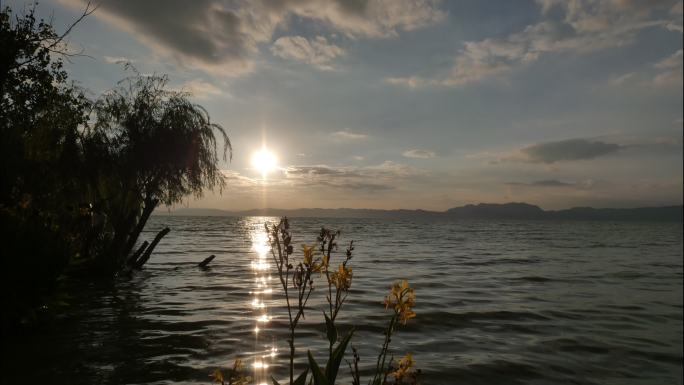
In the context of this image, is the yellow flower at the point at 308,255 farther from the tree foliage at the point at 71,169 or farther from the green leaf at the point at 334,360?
the tree foliage at the point at 71,169

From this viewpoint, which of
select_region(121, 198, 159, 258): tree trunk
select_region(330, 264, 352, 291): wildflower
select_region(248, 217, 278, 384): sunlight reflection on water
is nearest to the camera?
select_region(330, 264, 352, 291): wildflower

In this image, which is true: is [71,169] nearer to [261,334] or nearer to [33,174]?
[33,174]

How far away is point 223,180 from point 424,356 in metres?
14.6

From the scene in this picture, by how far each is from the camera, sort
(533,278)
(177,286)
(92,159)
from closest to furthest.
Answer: (177,286) → (92,159) → (533,278)

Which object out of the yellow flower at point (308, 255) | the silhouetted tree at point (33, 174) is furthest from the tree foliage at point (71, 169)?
the yellow flower at point (308, 255)

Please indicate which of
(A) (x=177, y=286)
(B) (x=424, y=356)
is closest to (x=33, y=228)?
(B) (x=424, y=356)

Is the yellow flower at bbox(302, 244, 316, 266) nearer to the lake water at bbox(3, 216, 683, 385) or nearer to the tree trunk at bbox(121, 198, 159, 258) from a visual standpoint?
the lake water at bbox(3, 216, 683, 385)

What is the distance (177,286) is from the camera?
52.5 feet

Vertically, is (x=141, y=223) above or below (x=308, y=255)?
below

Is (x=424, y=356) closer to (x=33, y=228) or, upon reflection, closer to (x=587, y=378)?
(x=587, y=378)

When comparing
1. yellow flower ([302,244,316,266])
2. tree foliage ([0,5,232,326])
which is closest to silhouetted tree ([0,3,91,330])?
tree foliage ([0,5,232,326])

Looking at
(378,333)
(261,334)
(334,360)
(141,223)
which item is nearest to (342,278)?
(334,360)

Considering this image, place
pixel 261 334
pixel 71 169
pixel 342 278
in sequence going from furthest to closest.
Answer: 1. pixel 71 169
2. pixel 261 334
3. pixel 342 278

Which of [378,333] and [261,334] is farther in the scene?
[378,333]
